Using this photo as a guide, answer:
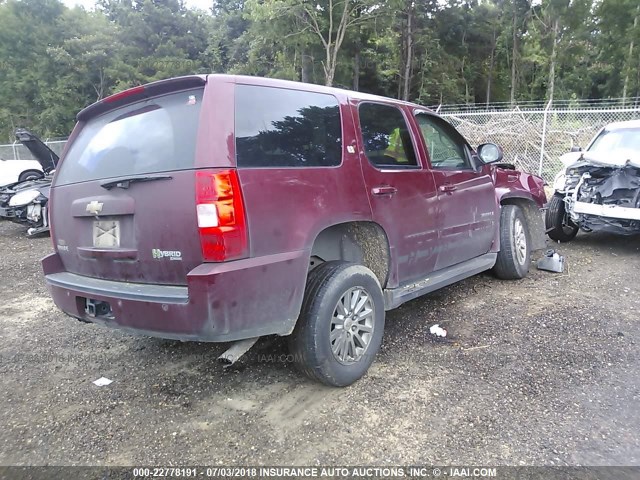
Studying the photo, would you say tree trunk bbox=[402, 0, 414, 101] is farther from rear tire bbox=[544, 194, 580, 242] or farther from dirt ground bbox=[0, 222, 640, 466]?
dirt ground bbox=[0, 222, 640, 466]

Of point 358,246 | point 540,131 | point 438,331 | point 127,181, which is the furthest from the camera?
point 540,131

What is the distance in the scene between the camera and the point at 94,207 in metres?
2.69

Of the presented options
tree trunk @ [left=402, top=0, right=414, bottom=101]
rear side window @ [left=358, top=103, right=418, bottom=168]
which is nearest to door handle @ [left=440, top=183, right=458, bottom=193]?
rear side window @ [left=358, top=103, right=418, bottom=168]

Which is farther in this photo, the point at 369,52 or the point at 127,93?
the point at 369,52

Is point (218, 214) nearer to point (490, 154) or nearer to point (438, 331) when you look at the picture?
point (438, 331)

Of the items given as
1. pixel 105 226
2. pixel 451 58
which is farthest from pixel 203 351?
pixel 451 58

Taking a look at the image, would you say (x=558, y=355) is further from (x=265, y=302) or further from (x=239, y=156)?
(x=239, y=156)

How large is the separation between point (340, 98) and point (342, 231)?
905 millimetres

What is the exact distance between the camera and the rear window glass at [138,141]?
2473 mm

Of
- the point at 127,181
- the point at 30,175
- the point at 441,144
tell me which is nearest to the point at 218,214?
the point at 127,181

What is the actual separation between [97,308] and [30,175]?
9843mm

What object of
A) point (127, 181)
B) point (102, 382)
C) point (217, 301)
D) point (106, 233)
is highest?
point (127, 181)

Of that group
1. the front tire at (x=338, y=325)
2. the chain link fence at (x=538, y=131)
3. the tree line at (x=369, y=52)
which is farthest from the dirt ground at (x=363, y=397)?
the tree line at (x=369, y=52)

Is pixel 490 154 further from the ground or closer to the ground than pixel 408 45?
closer to the ground
